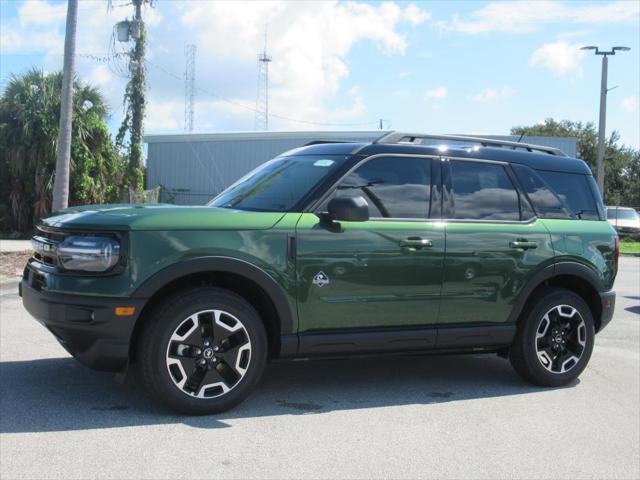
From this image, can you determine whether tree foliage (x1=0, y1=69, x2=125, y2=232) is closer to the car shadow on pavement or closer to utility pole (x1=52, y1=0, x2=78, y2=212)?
utility pole (x1=52, y1=0, x2=78, y2=212)

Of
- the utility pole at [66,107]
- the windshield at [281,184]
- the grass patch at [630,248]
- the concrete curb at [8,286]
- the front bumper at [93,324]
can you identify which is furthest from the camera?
the grass patch at [630,248]

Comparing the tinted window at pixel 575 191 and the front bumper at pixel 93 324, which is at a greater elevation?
the tinted window at pixel 575 191

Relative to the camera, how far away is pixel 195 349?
459 centimetres

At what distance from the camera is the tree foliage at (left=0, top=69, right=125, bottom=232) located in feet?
63.9

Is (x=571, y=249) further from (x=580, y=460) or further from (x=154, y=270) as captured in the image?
(x=154, y=270)

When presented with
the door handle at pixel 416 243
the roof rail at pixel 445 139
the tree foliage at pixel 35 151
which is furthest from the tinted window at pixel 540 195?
the tree foliage at pixel 35 151

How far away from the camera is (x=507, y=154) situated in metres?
5.91

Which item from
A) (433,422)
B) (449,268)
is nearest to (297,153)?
(449,268)

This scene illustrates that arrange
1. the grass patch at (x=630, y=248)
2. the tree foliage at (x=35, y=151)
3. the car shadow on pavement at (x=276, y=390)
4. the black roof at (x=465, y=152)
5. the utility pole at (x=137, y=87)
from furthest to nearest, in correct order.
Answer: the grass patch at (x=630, y=248), the utility pole at (x=137, y=87), the tree foliage at (x=35, y=151), the black roof at (x=465, y=152), the car shadow on pavement at (x=276, y=390)

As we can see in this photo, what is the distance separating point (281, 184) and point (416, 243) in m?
1.10

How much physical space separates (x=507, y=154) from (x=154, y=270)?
313 cm

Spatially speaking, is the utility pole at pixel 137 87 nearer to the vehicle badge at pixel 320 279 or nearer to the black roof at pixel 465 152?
the black roof at pixel 465 152

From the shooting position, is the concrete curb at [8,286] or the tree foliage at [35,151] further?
the tree foliage at [35,151]

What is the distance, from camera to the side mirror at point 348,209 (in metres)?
4.75
